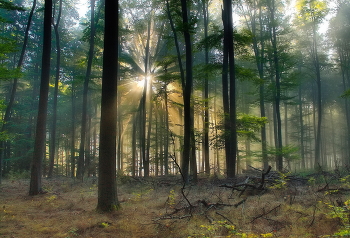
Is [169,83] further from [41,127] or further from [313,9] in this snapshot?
[313,9]

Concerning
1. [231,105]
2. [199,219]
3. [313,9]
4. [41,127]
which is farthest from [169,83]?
[313,9]

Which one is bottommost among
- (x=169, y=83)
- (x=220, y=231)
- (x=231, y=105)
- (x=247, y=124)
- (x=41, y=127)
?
(x=220, y=231)

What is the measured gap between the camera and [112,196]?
766cm

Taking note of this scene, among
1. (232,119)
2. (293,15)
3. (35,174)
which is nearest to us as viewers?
(35,174)

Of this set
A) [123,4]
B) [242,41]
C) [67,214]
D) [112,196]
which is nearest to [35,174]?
[67,214]

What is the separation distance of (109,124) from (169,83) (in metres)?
8.51

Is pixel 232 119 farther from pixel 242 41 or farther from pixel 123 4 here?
pixel 123 4

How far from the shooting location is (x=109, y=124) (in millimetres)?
7863

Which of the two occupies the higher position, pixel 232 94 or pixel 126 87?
pixel 126 87

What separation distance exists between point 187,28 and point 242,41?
3.21 m

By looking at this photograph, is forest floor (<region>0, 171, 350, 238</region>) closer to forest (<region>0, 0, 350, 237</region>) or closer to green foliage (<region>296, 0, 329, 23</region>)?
forest (<region>0, 0, 350, 237</region>)

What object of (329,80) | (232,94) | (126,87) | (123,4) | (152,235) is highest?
(123,4)

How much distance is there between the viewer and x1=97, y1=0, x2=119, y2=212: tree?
25.1 feet

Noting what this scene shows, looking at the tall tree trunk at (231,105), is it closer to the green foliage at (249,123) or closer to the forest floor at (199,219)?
the green foliage at (249,123)
